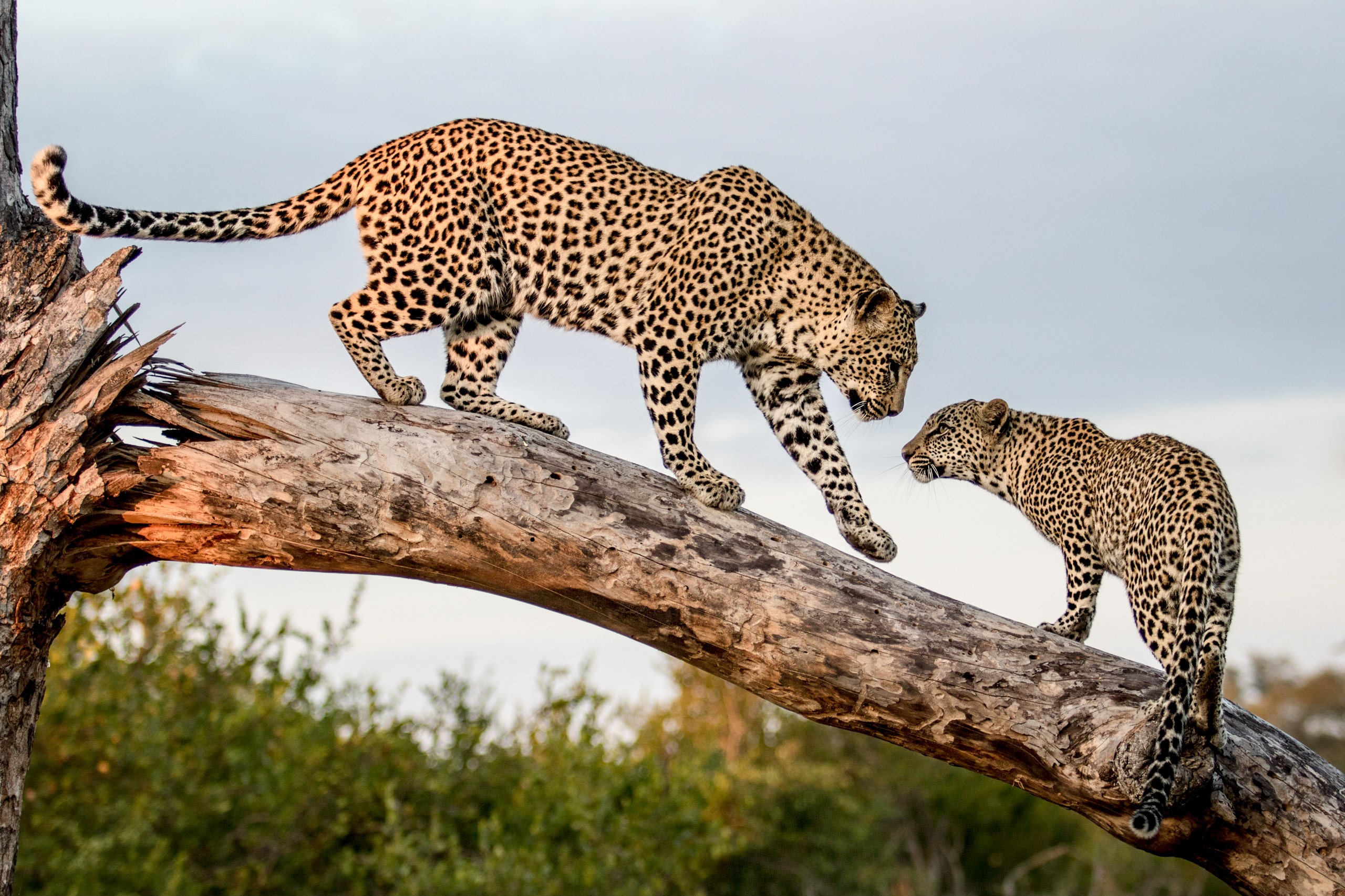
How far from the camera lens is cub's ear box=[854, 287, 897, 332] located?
7.35 meters

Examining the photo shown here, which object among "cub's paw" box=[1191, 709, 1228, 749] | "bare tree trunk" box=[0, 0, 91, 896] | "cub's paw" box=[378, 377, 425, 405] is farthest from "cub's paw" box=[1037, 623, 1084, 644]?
"bare tree trunk" box=[0, 0, 91, 896]

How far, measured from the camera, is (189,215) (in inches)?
260

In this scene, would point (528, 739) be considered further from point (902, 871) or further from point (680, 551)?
point (902, 871)

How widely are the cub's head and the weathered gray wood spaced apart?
2.60 metres

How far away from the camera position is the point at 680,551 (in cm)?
584

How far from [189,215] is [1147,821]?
5230mm

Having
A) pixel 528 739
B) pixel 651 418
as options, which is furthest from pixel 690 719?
pixel 651 418

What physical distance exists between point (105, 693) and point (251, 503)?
21.6 ft

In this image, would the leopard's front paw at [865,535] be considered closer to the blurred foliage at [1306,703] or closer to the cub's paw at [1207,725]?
the cub's paw at [1207,725]

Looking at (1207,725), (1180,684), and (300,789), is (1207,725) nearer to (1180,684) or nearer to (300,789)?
(1180,684)

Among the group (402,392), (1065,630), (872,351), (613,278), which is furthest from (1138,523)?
(402,392)

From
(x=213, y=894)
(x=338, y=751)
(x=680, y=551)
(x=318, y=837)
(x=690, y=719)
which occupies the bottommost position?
(x=213, y=894)

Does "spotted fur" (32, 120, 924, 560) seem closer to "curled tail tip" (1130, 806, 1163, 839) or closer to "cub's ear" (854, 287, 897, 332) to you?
"cub's ear" (854, 287, 897, 332)

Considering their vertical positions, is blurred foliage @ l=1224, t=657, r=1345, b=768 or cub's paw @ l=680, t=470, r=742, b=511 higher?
blurred foliage @ l=1224, t=657, r=1345, b=768
